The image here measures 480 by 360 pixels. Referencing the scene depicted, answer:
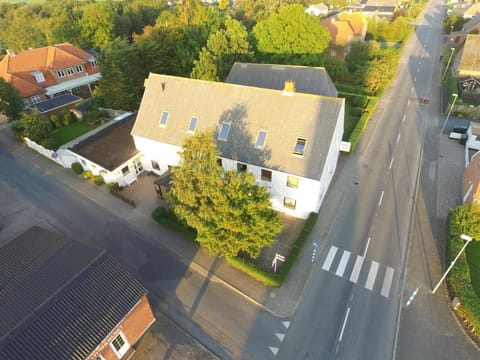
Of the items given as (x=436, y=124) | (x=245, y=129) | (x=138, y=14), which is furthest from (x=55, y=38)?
(x=436, y=124)

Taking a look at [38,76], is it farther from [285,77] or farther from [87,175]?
[285,77]

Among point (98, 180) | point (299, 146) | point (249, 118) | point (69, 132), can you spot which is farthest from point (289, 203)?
point (69, 132)

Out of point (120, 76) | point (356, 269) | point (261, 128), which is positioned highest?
point (261, 128)

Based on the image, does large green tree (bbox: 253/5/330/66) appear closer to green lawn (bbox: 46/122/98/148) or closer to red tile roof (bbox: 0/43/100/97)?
green lawn (bbox: 46/122/98/148)

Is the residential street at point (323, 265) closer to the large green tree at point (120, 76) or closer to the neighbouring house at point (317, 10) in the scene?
the large green tree at point (120, 76)

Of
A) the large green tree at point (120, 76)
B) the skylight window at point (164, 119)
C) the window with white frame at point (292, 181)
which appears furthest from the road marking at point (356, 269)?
the large green tree at point (120, 76)

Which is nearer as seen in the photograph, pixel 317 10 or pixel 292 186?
pixel 292 186

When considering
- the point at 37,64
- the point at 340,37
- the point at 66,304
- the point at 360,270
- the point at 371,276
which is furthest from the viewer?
the point at 340,37
